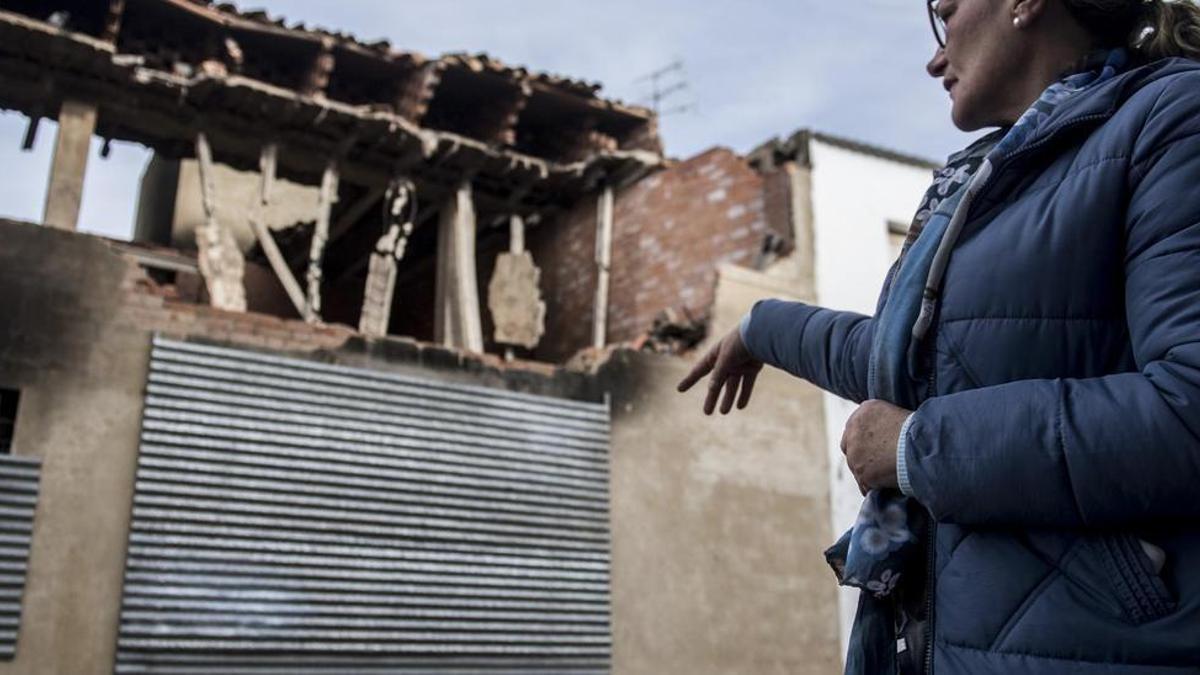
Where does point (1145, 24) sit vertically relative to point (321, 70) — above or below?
below

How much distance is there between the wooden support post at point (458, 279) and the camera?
1132 centimetres

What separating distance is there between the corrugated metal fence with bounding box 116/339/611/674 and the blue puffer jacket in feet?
23.4

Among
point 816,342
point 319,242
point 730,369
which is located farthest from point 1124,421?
point 319,242

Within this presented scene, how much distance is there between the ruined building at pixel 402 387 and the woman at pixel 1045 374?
6.99 m

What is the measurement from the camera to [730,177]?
11586 mm

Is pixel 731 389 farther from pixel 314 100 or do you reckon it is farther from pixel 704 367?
pixel 314 100

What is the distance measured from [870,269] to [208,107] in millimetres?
7526

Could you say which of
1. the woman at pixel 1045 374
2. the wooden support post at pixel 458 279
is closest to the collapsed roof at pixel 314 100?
the wooden support post at pixel 458 279

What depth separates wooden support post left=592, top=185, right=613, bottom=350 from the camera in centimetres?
1191

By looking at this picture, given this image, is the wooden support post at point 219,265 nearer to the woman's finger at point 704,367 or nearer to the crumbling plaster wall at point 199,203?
the crumbling plaster wall at point 199,203

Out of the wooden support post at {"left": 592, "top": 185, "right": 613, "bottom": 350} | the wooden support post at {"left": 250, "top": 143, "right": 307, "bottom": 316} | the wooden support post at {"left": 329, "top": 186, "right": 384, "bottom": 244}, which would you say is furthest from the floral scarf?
the wooden support post at {"left": 329, "top": 186, "right": 384, "bottom": 244}

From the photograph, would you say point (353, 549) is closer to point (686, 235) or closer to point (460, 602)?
point (460, 602)

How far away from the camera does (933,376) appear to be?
135 centimetres

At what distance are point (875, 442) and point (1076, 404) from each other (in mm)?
269
